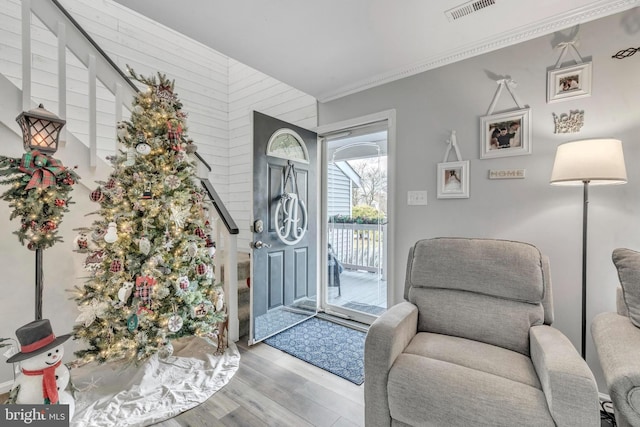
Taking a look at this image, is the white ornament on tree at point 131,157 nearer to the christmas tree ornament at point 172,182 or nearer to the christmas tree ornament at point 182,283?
the christmas tree ornament at point 172,182

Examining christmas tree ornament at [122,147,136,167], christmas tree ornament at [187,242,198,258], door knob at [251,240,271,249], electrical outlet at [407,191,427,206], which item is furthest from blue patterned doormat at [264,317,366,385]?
christmas tree ornament at [122,147,136,167]

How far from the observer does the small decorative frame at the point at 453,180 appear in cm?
232

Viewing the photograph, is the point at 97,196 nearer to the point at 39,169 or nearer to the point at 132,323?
the point at 39,169

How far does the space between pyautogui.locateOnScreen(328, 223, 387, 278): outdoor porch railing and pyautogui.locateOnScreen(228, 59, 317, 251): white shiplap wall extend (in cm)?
Answer: 127

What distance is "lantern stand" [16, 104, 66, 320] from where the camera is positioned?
4.86 ft

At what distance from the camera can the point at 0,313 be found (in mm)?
1778

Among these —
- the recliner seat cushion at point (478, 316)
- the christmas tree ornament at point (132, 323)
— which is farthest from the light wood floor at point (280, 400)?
the recliner seat cushion at point (478, 316)

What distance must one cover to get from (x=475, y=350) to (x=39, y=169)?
2.49 m

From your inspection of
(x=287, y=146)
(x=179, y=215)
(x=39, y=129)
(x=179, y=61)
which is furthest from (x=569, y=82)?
(x=179, y=61)

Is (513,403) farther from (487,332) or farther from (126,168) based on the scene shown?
(126,168)

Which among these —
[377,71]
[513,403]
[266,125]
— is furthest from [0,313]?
[377,71]

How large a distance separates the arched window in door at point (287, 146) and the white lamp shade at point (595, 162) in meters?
2.16

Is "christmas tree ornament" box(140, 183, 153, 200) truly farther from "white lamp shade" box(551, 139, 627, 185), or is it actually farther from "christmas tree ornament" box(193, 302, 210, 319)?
"white lamp shade" box(551, 139, 627, 185)

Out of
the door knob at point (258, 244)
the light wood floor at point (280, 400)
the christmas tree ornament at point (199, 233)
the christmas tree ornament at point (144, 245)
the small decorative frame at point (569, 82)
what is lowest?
the light wood floor at point (280, 400)
